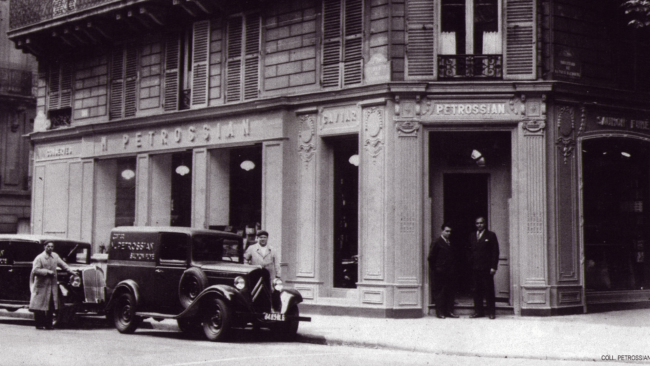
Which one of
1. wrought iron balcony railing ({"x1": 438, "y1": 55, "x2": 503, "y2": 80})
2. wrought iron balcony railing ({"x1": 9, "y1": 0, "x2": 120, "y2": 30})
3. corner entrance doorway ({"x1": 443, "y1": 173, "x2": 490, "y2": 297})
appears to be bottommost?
corner entrance doorway ({"x1": 443, "y1": 173, "x2": 490, "y2": 297})

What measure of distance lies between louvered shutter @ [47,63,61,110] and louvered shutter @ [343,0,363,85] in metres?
11.8

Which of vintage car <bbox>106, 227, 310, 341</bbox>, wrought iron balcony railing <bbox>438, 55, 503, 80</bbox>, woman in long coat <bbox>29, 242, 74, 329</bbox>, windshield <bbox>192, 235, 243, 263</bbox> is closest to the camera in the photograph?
vintage car <bbox>106, 227, 310, 341</bbox>

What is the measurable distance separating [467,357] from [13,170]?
30240 millimetres

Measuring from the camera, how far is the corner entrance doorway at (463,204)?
57.7 ft

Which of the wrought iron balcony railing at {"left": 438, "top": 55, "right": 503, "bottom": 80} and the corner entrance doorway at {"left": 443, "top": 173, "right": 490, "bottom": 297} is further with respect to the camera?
the corner entrance doorway at {"left": 443, "top": 173, "right": 490, "bottom": 297}

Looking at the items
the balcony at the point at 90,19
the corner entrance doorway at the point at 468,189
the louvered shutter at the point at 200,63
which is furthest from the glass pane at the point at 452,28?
the louvered shutter at the point at 200,63

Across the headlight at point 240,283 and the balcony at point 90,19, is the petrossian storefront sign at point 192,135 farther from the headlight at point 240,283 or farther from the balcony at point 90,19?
the headlight at point 240,283

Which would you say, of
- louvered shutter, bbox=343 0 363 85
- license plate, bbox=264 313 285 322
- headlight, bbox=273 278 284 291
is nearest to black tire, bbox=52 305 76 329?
headlight, bbox=273 278 284 291

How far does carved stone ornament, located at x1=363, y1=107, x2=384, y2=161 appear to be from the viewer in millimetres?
17125

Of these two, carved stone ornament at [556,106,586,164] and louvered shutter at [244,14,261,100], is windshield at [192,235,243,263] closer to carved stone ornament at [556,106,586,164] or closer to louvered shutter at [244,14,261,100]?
louvered shutter at [244,14,261,100]

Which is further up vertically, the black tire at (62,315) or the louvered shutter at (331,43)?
the louvered shutter at (331,43)

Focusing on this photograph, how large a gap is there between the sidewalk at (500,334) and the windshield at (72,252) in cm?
252

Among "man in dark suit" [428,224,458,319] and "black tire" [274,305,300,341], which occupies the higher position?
"man in dark suit" [428,224,458,319]

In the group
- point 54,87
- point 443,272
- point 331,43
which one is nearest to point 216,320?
point 443,272
